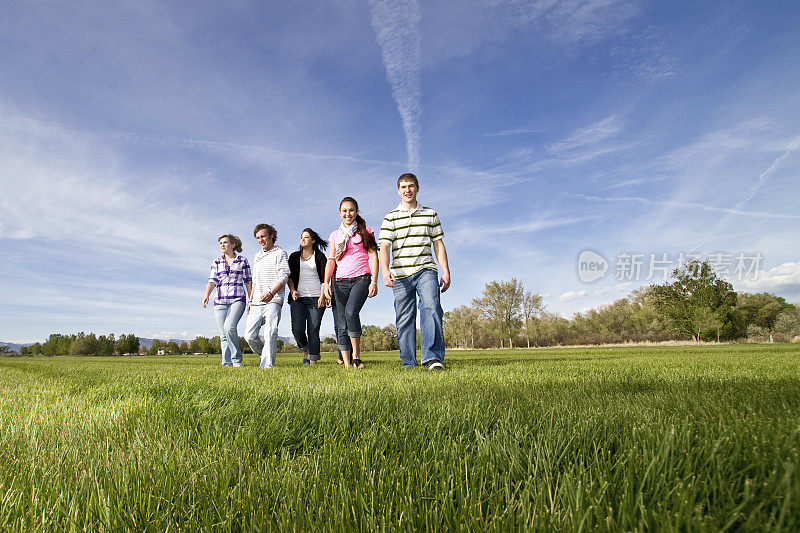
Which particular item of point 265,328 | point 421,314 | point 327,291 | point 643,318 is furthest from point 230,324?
point 643,318

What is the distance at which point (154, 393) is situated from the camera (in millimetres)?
3609

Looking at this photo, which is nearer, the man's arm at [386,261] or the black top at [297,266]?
the man's arm at [386,261]

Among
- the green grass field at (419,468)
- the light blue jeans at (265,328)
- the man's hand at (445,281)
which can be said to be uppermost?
the man's hand at (445,281)

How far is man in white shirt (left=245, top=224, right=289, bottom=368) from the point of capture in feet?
27.6

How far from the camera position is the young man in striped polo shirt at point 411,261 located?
6.33 m

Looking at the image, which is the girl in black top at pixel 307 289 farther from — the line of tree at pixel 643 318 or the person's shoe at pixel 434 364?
the line of tree at pixel 643 318

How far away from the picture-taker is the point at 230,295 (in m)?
9.45

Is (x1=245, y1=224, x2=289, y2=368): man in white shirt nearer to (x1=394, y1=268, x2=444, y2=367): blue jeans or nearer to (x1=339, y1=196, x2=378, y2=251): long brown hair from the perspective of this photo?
(x1=339, y1=196, x2=378, y2=251): long brown hair

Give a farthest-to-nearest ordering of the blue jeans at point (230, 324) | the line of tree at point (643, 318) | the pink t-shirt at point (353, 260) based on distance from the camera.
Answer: the line of tree at point (643, 318) < the blue jeans at point (230, 324) < the pink t-shirt at point (353, 260)

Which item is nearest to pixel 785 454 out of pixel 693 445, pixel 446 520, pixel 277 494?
pixel 693 445

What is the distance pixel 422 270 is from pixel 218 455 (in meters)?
4.93

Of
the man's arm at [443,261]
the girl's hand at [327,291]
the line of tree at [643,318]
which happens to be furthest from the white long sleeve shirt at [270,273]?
the line of tree at [643,318]

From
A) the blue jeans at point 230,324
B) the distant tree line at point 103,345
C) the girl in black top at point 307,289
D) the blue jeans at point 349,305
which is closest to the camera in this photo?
the blue jeans at point 349,305

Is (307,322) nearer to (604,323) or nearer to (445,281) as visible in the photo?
(445,281)
